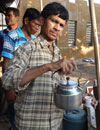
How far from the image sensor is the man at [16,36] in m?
1.85

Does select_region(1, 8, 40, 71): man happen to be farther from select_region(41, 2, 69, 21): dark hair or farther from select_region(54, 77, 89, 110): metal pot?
select_region(54, 77, 89, 110): metal pot

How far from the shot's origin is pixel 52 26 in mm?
1222

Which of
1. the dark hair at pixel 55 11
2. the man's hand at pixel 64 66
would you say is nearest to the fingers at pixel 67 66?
the man's hand at pixel 64 66

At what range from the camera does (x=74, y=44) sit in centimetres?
1015

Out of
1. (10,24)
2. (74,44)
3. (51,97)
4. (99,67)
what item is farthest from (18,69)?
(74,44)

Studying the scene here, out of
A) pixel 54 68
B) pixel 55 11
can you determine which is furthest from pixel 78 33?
pixel 54 68

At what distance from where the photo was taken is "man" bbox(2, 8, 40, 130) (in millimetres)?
1849

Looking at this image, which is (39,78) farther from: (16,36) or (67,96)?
(16,36)

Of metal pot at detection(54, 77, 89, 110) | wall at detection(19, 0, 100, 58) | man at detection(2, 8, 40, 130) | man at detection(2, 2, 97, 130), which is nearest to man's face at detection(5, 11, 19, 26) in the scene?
man at detection(2, 8, 40, 130)

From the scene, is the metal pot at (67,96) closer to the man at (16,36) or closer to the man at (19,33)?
the man at (16,36)

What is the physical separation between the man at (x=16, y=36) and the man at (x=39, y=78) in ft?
2.01

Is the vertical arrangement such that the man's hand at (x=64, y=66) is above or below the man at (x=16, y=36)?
below

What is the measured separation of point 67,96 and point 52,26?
0.52m

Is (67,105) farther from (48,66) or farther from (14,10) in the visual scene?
(14,10)
